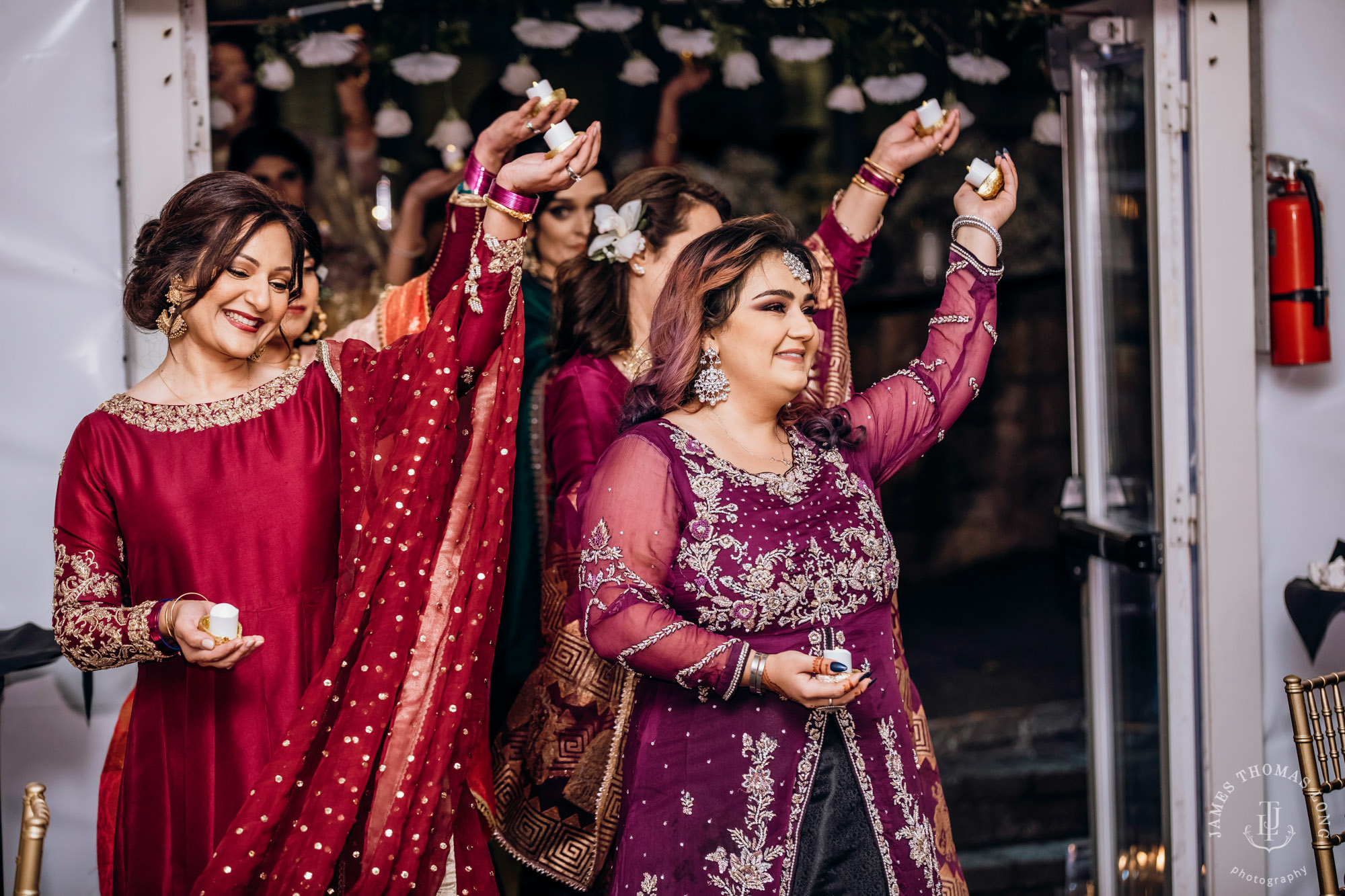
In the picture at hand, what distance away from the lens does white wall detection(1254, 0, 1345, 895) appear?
8.32ft

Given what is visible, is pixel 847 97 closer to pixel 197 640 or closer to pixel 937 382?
pixel 937 382

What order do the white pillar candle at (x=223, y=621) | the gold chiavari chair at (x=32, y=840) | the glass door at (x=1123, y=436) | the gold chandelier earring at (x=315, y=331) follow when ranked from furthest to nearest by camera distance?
the glass door at (x=1123, y=436) → the gold chandelier earring at (x=315, y=331) → the white pillar candle at (x=223, y=621) → the gold chiavari chair at (x=32, y=840)

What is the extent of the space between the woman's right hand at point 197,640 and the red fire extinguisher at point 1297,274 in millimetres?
2233

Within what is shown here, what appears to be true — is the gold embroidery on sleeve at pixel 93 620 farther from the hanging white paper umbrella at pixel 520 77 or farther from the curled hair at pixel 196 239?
the hanging white paper umbrella at pixel 520 77

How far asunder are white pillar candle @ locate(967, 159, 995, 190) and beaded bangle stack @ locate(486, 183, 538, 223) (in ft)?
2.57

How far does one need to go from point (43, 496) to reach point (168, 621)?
2.96 feet

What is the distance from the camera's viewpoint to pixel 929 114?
2.09 m

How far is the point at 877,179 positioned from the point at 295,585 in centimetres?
135

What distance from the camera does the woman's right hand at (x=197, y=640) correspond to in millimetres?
1508

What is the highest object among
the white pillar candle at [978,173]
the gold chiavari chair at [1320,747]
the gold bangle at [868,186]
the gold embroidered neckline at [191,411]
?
the gold bangle at [868,186]

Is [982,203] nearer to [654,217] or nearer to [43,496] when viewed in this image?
[654,217]

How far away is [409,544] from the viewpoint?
1.80 metres

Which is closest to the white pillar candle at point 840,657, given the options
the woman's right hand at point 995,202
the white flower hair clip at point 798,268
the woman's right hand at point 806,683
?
the woman's right hand at point 806,683

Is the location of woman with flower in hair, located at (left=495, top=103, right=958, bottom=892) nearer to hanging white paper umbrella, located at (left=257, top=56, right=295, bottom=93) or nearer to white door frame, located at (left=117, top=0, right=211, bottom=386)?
white door frame, located at (left=117, top=0, right=211, bottom=386)
